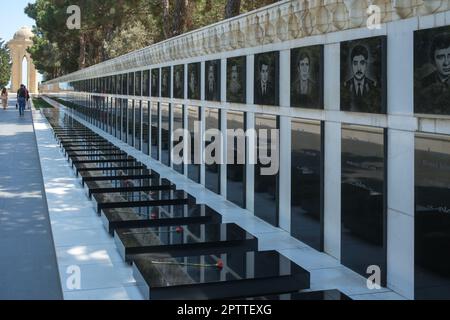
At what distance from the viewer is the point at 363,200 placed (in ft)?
22.4

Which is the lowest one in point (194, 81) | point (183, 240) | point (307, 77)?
point (183, 240)

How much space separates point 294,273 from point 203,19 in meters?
26.8

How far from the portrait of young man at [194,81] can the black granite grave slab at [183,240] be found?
5.93m

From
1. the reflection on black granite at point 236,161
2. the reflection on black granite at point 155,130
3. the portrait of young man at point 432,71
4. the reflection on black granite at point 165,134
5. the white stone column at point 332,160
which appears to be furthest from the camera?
the reflection on black granite at point 155,130

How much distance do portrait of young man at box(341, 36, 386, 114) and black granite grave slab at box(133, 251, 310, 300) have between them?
1839 mm

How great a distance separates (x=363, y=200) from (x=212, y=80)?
20.5 feet

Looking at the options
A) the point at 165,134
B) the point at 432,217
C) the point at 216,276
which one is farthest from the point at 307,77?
the point at 165,134

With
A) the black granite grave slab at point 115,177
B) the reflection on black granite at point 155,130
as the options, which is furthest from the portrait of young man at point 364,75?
the reflection on black granite at point 155,130

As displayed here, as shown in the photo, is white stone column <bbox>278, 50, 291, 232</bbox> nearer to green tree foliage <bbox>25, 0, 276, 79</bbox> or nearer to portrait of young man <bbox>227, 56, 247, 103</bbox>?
portrait of young man <bbox>227, 56, 247, 103</bbox>

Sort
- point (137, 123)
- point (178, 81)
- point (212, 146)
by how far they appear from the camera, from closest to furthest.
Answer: point (212, 146)
point (178, 81)
point (137, 123)

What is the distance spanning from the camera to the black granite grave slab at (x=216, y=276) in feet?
18.6

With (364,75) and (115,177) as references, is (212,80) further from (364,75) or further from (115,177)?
(364,75)

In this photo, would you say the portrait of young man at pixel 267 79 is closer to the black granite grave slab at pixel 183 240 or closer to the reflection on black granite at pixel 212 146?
the reflection on black granite at pixel 212 146
